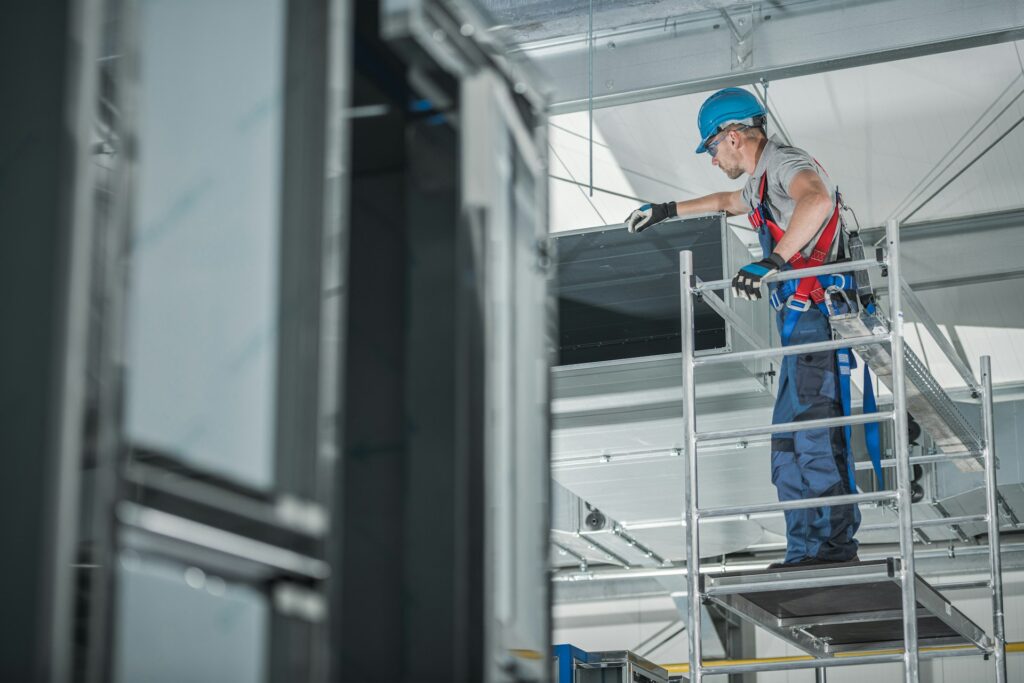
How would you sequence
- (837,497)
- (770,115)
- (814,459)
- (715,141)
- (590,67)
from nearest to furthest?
(837,497), (814,459), (715,141), (590,67), (770,115)

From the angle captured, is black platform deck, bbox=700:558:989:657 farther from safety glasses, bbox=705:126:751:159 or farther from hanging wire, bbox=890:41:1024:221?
hanging wire, bbox=890:41:1024:221

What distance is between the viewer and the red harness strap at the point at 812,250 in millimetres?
5500

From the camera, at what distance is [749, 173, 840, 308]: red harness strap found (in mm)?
5500

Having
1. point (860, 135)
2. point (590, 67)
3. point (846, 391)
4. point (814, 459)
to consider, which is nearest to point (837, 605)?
point (814, 459)

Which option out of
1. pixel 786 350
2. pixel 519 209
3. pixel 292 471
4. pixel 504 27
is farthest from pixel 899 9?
pixel 292 471

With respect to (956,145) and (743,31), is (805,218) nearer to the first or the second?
(743,31)

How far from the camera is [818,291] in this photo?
5.49m

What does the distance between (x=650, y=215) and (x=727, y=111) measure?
2.37 feet

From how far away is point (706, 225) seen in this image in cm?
724

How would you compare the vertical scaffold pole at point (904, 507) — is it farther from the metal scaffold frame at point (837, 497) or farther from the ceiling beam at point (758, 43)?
the ceiling beam at point (758, 43)

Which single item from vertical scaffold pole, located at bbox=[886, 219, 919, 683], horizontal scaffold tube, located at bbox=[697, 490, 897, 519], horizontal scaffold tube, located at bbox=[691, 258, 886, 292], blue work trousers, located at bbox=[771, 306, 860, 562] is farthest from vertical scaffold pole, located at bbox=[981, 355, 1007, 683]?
horizontal scaffold tube, located at bbox=[691, 258, 886, 292]

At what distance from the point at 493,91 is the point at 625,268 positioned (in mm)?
5845

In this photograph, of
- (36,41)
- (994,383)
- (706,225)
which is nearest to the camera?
(36,41)

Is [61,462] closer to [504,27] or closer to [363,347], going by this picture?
[363,347]
